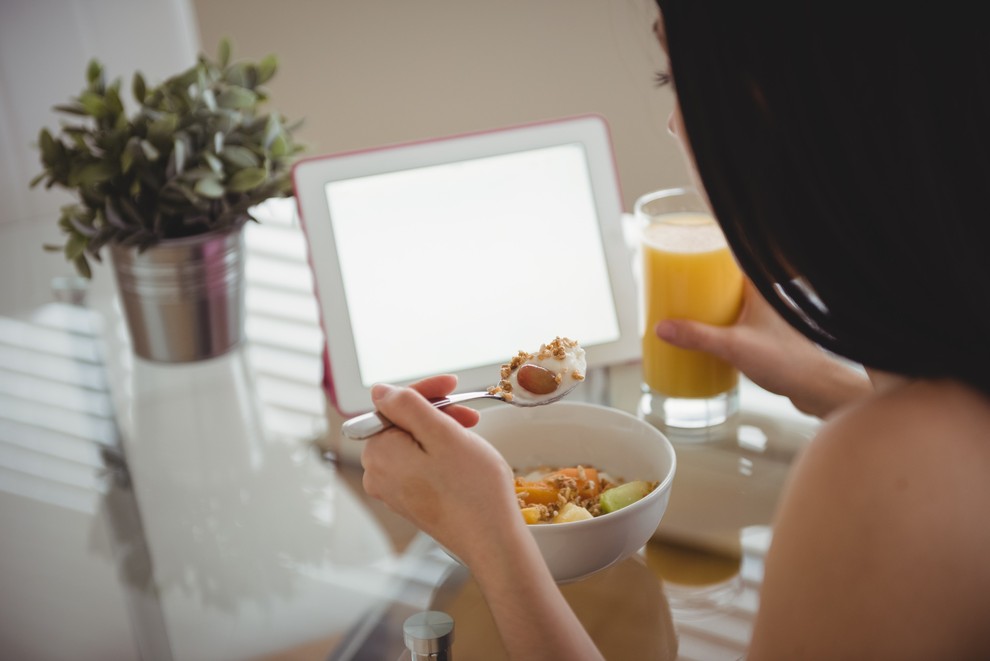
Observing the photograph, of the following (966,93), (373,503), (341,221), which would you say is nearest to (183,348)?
(341,221)

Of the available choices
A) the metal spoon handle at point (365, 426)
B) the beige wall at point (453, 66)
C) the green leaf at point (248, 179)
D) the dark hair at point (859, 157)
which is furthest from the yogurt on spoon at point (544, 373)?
the beige wall at point (453, 66)

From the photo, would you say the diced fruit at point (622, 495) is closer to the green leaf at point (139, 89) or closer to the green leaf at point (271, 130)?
the green leaf at point (271, 130)

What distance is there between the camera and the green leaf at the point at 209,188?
3.47 ft

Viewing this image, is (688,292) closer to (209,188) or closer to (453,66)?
Answer: (209,188)

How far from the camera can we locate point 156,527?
936mm

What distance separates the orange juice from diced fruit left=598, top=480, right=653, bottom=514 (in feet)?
0.85

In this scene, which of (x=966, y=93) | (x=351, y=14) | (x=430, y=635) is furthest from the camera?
(x=351, y=14)

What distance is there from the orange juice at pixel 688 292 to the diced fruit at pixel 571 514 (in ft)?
1.00

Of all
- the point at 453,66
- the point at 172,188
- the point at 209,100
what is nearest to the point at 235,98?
the point at 209,100

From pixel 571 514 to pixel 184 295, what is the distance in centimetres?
58

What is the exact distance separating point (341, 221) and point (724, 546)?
55 centimetres

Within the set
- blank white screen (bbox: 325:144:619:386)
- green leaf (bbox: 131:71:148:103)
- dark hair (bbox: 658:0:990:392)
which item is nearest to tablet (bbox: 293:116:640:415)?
blank white screen (bbox: 325:144:619:386)

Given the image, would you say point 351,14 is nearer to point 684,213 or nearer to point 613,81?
point 613,81

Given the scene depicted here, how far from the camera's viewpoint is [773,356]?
1044 mm
